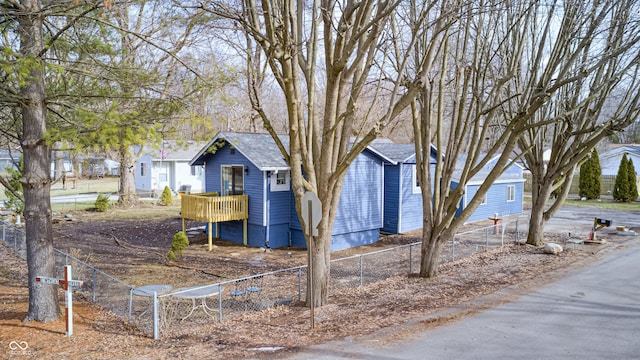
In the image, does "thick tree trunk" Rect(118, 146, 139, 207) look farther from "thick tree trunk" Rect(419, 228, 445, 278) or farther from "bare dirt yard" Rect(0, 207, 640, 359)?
"thick tree trunk" Rect(419, 228, 445, 278)

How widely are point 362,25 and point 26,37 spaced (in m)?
5.90

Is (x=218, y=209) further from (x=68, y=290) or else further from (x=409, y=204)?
(x=68, y=290)

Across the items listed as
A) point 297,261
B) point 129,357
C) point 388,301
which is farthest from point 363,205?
point 129,357

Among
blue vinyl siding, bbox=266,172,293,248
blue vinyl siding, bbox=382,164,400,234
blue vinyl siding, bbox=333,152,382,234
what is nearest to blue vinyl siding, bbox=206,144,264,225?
blue vinyl siding, bbox=266,172,293,248

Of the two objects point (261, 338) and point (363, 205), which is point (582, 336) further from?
point (363, 205)

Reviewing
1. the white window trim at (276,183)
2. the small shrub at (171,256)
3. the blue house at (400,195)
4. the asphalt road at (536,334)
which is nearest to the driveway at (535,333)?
Result: the asphalt road at (536,334)

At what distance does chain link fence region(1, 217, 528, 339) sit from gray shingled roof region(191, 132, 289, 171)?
4.65 metres

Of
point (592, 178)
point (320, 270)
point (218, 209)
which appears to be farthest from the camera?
point (592, 178)

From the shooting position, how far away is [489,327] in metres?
8.13

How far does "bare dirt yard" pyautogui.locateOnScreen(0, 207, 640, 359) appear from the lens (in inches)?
290

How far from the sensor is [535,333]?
25.7 ft

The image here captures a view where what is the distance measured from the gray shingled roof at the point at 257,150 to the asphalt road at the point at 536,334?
32.4 ft

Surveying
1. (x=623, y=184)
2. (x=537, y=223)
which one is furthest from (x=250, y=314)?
(x=623, y=184)

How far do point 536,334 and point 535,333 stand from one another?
0.05m
